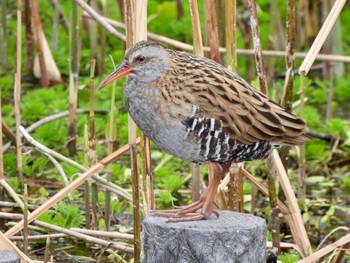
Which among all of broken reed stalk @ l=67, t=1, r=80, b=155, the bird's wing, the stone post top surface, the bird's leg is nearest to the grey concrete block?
the stone post top surface

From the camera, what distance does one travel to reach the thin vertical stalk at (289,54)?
5270 millimetres

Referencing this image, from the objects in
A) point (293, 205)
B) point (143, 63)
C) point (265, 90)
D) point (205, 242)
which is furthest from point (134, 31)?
point (293, 205)

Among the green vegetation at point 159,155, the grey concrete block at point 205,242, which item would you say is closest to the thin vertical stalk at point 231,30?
the green vegetation at point 159,155

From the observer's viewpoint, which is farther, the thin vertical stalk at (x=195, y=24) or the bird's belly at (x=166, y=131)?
the thin vertical stalk at (x=195, y=24)

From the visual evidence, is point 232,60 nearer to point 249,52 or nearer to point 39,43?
point 249,52

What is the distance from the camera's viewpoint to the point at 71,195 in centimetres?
670

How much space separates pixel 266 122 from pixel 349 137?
3.06m

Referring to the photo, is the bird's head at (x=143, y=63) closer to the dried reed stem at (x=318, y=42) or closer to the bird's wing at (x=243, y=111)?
the bird's wing at (x=243, y=111)

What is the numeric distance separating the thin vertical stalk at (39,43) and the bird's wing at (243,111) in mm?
3558

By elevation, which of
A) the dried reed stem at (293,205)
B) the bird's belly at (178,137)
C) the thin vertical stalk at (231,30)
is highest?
the thin vertical stalk at (231,30)

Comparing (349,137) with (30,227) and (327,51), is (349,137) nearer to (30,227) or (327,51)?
(327,51)

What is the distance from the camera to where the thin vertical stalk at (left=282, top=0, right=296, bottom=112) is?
5.27m

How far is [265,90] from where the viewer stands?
522 centimetres

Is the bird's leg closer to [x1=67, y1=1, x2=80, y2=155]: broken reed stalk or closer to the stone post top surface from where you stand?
the stone post top surface
